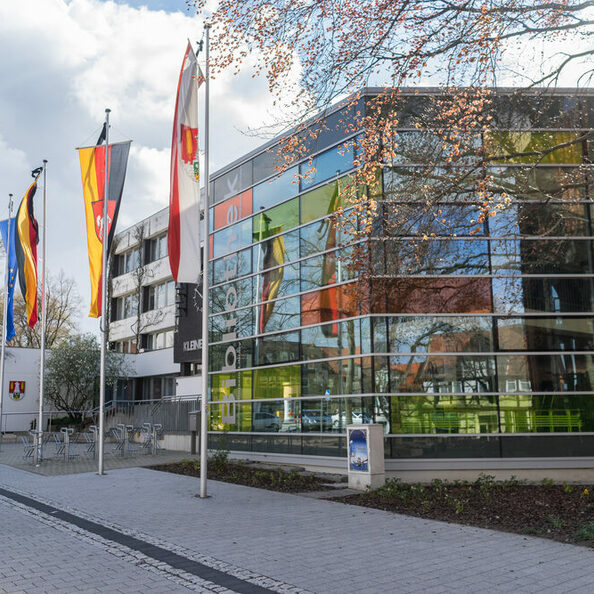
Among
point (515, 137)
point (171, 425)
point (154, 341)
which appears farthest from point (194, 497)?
point (154, 341)

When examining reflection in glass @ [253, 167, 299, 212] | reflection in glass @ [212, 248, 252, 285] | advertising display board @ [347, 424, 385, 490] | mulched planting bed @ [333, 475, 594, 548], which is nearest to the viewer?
mulched planting bed @ [333, 475, 594, 548]

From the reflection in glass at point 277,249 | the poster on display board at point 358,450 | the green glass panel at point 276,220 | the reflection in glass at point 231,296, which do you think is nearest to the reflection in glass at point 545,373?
the poster on display board at point 358,450

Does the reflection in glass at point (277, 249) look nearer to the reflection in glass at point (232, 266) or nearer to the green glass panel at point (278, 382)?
the reflection in glass at point (232, 266)

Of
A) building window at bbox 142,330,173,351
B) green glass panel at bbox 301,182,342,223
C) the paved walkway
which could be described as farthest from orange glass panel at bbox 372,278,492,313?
building window at bbox 142,330,173,351

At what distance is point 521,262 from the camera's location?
49.0ft

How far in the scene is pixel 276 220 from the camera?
1845cm

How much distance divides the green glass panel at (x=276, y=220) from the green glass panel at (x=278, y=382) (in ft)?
13.1

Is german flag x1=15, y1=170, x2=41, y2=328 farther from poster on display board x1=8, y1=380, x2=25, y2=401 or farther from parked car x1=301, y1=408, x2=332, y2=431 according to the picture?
poster on display board x1=8, y1=380, x2=25, y2=401

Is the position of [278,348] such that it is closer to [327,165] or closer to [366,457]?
[327,165]

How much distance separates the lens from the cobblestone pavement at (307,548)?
606 centimetres

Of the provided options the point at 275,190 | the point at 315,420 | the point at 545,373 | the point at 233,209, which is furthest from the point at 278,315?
the point at 545,373

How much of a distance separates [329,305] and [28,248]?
10.9 m

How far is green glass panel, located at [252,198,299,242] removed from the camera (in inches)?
700

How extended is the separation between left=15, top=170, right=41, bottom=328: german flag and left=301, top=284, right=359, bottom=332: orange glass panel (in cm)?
959
